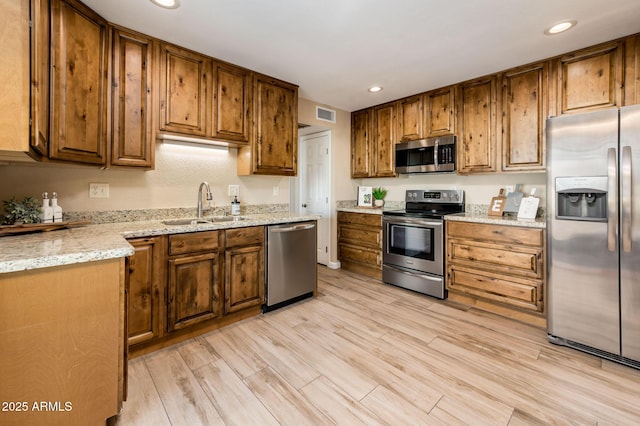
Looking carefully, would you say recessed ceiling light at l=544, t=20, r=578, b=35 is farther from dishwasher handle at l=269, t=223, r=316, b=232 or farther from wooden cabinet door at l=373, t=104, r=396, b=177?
dishwasher handle at l=269, t=223, r=316, b=232

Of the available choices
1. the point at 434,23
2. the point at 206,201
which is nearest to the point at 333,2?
the point at 434,23

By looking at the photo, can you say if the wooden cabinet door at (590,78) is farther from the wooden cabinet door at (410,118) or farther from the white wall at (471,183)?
the wooden cabinet door at (410,118)

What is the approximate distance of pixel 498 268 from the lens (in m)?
2.80

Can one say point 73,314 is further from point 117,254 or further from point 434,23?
point 434,23

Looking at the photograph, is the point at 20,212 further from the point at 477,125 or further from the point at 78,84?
the point at 477,125

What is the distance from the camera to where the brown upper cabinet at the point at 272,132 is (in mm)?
3004

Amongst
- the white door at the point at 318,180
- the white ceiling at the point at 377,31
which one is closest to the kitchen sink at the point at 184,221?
the white ceiling at the point at 377,31

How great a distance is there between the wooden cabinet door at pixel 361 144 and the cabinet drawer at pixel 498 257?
1.75 meters

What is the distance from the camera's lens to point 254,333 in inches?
96.1

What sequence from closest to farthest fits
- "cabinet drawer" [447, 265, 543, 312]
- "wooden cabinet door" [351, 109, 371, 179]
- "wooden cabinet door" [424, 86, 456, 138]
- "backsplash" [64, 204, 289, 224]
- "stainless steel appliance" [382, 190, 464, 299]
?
"backsplash" [64, 204, 289, 224], "cabinet drawer" [447, 265, 543, 312], "stainless steel appliance" [382, 190, 464, 299], "wooden cabinet door" [424, 86, 456, 138], "wooden cabinet door" [351, 109, 371, 179]

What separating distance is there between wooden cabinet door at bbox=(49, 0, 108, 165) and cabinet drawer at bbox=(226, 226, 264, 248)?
109 centimetres

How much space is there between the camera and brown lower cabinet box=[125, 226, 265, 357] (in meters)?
2.05

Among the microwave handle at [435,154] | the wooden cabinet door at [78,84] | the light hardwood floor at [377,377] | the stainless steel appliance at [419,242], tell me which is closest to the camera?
the light hardwood floor at [377,377]

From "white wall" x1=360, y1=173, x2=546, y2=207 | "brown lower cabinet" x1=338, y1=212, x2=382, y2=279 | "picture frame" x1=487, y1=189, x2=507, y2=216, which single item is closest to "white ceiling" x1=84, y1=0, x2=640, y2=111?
"white wall" x1=360, y1=173, x2=546, y2=207
